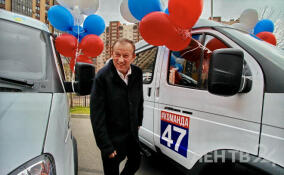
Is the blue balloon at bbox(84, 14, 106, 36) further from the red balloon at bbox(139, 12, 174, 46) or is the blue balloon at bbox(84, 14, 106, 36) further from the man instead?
the man

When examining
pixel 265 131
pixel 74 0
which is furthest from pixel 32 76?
pixel 74 0

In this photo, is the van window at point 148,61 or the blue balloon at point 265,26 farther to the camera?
the blue balloon at point 265,26

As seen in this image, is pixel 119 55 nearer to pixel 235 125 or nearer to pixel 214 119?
pixel 214 119

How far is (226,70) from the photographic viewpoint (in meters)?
1.21

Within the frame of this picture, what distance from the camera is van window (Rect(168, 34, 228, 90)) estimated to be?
1.82 metres

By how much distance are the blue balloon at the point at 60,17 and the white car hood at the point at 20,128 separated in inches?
98.9

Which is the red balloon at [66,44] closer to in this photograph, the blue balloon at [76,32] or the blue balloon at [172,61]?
the blue balloon at [76,32]

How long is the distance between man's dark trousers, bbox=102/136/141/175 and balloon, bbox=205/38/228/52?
3.92 feet

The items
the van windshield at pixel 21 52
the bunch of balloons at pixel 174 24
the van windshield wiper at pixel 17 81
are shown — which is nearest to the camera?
the van windshield wiper at pixel 17 81

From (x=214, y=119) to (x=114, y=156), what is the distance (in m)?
0.95

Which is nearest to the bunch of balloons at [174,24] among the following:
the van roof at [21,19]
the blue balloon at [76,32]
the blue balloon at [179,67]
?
the blue balloon at [179,67]

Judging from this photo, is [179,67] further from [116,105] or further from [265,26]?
[265,26]

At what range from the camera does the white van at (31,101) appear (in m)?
0.93

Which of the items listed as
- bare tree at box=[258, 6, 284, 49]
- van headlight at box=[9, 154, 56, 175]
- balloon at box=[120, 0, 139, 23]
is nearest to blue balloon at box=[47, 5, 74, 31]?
balloon at box=[120, 0, 139, 23]
